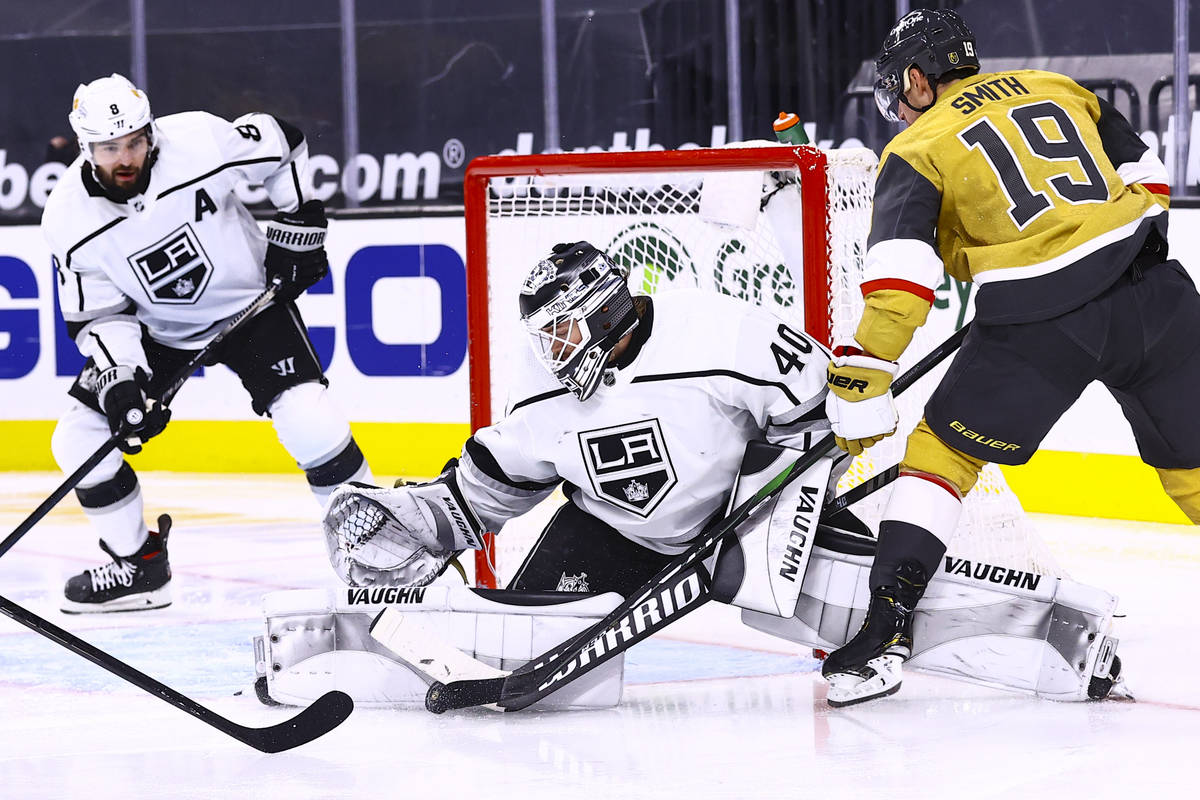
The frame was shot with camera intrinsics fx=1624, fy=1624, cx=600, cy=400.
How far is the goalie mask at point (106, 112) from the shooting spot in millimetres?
3328

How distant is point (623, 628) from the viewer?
7.73ft

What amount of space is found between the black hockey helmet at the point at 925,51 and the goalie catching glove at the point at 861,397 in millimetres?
438

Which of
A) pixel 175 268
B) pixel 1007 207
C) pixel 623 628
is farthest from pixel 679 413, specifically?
pixel 175 268

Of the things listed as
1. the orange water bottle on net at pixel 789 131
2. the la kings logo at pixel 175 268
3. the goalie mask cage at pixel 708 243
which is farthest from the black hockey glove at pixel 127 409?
the orange water bottle on net at pixel 789 131

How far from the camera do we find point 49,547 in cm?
454

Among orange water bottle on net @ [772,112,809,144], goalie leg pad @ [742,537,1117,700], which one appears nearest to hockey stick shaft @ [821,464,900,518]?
goalie leg pad @ [742,537,1117,700]

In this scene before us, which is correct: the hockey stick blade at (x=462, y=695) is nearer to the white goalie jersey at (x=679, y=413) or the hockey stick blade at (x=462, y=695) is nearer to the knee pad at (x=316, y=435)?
the white goalie jersey at (x=679, y=413)

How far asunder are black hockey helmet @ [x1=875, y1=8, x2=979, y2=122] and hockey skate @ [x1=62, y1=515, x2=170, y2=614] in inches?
78.9

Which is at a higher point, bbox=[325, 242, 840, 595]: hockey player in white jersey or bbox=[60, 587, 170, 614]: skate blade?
bbox=[325, 242, 840, 595]: hockey player in white jersey

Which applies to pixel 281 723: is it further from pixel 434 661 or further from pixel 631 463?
pixel 631 463

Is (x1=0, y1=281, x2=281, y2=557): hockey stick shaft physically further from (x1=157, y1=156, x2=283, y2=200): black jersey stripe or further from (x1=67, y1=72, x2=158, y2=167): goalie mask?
(x1=67, y1=72, x2=158, y2=167): goalie mask

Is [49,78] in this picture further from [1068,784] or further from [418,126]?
[1068,784]

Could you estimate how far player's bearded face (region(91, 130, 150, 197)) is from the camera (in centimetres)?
340

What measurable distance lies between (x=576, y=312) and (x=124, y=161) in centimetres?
150
